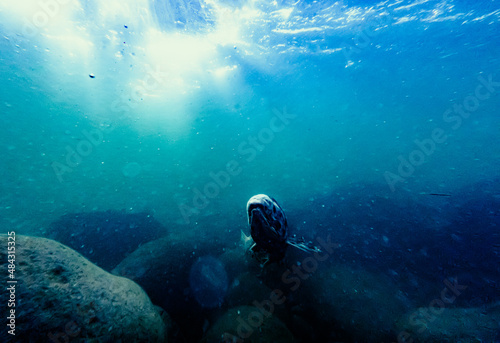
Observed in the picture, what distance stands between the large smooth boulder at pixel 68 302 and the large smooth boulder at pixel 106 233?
5732mm

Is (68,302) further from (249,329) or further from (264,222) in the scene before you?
(249,329)

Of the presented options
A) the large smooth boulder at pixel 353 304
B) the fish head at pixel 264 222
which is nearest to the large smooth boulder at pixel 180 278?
the large smooth boulder at pixel 353 304

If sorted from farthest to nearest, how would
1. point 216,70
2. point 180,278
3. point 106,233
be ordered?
point 216,70, point 106,233, point 180,278

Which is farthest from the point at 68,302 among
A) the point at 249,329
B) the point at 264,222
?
the point at 249,329

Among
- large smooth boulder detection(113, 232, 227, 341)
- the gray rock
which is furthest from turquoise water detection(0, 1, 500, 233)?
the gray rock

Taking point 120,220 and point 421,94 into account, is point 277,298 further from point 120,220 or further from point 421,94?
point 421,94

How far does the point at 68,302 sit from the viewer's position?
2211mm

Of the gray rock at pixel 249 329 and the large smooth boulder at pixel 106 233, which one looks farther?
the large smooth boulder at pixel 106 233

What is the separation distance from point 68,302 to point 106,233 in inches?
390

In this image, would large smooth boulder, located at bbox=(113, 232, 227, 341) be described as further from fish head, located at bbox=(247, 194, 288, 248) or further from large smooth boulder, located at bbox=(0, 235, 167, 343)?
fish head, located at bbox=(247, 194, 288, 248)

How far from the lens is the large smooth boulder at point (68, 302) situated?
193 centimetres

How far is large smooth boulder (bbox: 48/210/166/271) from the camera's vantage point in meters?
8.23

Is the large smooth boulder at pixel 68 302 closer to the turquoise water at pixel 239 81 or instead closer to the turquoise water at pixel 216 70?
the turquoise water at pixel 239 81

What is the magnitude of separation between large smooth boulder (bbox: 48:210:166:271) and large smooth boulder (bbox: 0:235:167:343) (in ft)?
18.8
